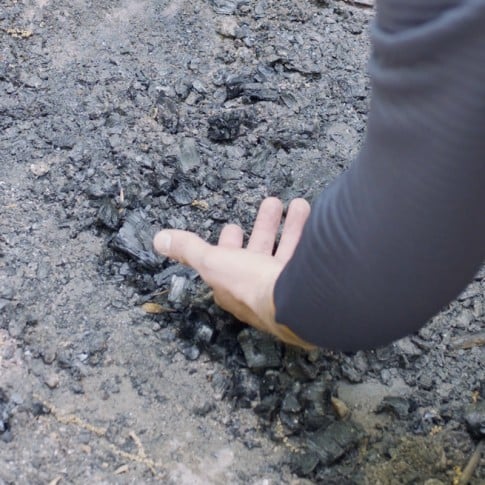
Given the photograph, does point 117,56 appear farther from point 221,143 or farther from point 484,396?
point 484,396

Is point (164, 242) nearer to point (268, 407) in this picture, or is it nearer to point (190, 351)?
point (190, 351)

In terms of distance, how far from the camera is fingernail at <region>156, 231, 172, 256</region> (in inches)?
56.4

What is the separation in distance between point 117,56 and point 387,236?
3.84ft


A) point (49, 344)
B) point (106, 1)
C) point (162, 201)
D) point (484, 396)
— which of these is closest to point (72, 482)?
point (49, 344)

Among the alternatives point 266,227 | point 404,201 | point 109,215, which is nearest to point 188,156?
point 109,215

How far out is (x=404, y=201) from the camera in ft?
2.97

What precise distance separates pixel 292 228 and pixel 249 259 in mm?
201

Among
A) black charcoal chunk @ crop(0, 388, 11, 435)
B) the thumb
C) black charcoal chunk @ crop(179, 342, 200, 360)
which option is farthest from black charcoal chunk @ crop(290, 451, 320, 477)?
black charcoal chunk @ crop(0, 388, 11, 435)

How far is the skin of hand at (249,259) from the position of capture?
1250 millimetres

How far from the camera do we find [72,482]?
1306 mm

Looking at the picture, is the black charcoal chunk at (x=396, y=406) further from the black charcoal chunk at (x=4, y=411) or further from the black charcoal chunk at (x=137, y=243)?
the black charcoal chunk at (x=4, y=411)

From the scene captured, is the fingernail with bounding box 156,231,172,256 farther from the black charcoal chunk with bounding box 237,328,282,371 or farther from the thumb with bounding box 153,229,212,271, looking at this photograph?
the black charcoal chunk with bounding box 237,328,282,371

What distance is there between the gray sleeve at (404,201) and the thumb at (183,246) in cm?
28

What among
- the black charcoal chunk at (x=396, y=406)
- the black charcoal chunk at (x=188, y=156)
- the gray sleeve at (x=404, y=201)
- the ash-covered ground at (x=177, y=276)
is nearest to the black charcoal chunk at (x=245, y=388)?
the ash-covered ground at (x=177, y=276)
